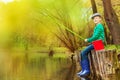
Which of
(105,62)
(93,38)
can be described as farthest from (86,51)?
(105,62)

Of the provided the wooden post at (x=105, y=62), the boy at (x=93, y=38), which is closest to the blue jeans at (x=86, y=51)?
the boy at (x=93, y=38)

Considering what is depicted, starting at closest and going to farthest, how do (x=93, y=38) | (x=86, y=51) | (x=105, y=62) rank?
1. (x=105, y=62)
2. (x=93, y=38)
3. (x=86, y=51)

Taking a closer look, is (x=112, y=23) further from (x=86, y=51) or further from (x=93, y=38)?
(x=93, y=38)

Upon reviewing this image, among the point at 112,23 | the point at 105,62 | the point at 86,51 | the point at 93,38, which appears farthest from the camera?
the point at 112,23

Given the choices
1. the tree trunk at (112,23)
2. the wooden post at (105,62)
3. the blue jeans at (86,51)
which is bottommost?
the wooden post at (105,62)

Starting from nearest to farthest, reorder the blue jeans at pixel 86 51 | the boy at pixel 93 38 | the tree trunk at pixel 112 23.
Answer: the boy at pixel 93 38 < the blue jeans at pixel 86 51 < the tree trunk at pixel 112 23

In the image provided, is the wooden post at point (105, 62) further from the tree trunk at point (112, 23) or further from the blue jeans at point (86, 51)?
the tree trunk at point (112, 23)

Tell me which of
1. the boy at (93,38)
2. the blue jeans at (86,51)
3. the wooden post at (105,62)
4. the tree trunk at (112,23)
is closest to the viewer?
the wooden post at (105,62)

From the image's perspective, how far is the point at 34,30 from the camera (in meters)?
18.8

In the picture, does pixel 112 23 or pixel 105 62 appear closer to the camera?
pixel 105 62

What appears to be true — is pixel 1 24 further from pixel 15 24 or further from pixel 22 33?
pixel 22 33

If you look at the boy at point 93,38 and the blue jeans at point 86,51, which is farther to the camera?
the blue jeans at point 86,51

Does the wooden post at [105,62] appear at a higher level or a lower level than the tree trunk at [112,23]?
lower

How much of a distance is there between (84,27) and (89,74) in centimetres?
877
